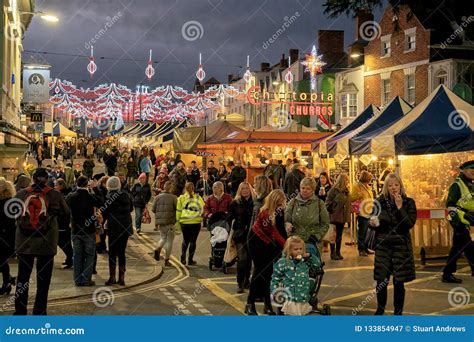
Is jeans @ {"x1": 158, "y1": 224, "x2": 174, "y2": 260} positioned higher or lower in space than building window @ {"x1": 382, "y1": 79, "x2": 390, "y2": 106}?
lower

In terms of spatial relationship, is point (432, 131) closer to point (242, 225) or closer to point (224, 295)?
point (242, 225)

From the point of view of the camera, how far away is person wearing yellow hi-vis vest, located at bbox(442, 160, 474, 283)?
1055cm

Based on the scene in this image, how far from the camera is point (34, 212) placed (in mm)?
8008

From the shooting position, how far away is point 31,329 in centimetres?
746

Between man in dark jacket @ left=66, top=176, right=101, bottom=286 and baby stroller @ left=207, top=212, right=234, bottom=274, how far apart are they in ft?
8.46

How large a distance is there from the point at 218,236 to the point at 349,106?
24.7 m

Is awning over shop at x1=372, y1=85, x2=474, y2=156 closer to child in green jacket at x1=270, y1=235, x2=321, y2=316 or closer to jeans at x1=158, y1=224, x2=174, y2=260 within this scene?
jeans at x1=158, y1=224, x2=174, y2=260

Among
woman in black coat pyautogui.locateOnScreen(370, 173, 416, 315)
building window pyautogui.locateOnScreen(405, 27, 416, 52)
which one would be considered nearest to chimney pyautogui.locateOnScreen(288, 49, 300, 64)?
building window pyautogui.locateOnScreen(405, 27, 416, 52)

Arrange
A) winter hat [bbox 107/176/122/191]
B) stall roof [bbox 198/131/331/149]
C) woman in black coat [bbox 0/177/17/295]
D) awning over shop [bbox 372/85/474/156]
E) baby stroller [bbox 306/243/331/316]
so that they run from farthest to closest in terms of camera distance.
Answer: stall roof [bbox 198/131/331/149], awning over shop [bbox 372/85/474/156], winter hat [bbox 107/176/122/191], woman in black coat [bbox 0/177/17/295], baby stroller [bbox 306/243/331/316]

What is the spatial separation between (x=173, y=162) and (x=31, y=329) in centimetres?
2310

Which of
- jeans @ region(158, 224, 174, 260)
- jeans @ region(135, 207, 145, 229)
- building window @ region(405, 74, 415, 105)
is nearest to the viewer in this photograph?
jeans @ region(158, 224, 174, 260)

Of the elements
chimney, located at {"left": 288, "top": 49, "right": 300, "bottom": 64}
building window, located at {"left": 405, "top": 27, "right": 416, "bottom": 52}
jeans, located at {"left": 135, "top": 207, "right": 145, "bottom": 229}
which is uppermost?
chimney, located at {"left": 288, "top": 49, "right": 300, "bottom": 64}

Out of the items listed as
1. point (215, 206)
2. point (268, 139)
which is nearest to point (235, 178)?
point (268, 139)

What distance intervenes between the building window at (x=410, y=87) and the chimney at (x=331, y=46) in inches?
448
